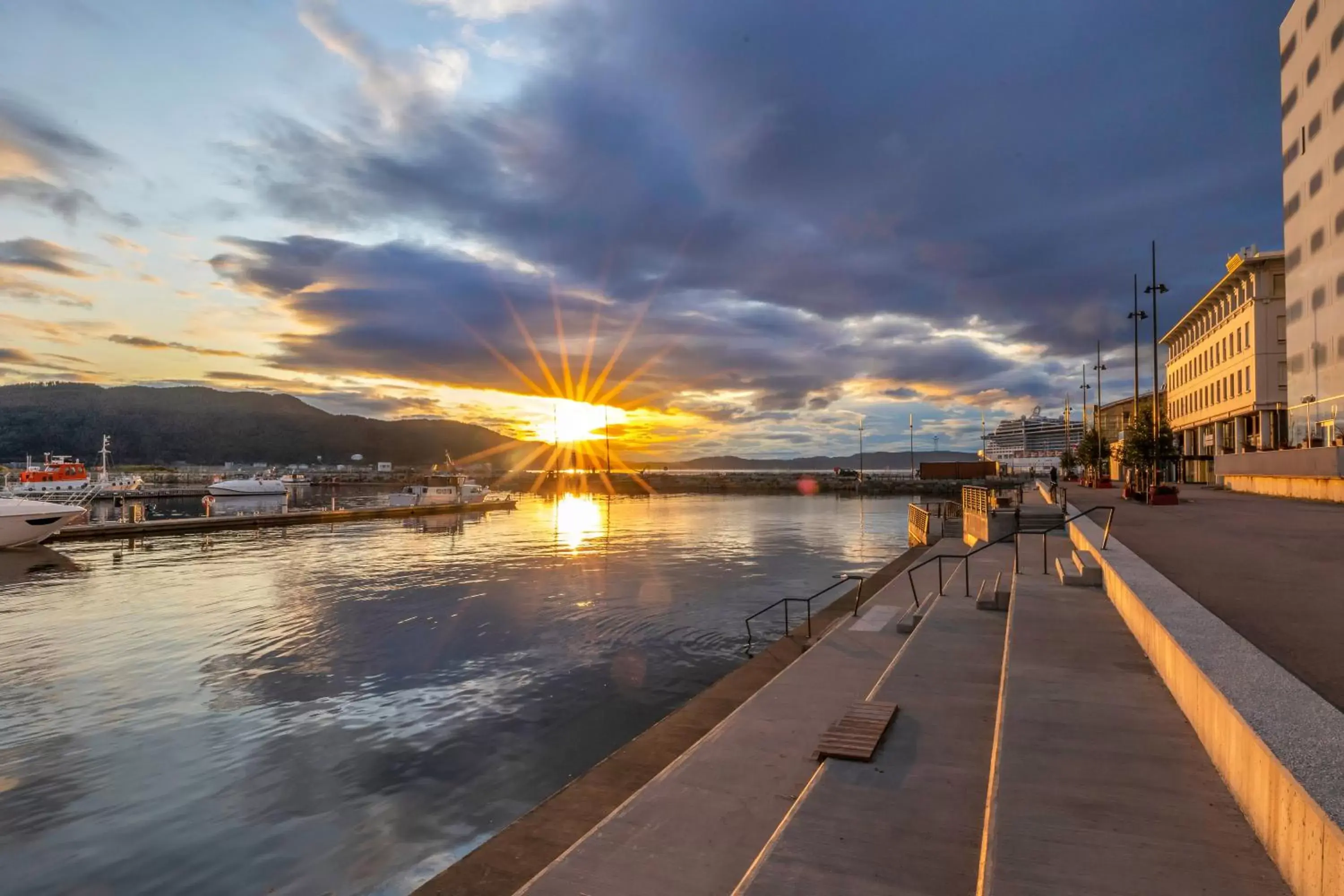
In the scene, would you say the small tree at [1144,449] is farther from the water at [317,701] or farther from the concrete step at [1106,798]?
the concrete step at [1106,798]

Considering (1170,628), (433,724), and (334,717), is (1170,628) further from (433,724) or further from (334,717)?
(334,717)

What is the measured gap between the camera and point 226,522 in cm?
5538

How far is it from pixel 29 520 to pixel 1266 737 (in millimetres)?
55436

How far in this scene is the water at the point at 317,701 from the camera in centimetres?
859

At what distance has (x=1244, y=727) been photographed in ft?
15.5

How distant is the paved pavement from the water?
358 inches

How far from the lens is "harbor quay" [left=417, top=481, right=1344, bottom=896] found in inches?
170

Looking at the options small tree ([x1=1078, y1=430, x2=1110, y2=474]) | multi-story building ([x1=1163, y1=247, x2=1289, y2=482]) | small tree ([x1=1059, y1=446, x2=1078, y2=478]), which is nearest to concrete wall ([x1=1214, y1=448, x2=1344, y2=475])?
multi-story building ([x1=1163, y1=247, x2=1289, y2=482])

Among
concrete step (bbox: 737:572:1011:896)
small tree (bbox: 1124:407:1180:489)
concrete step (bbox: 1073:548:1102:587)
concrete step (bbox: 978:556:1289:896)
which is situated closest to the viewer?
concrete step (bbox: 978:556:1289:896)

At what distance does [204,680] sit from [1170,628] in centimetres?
1862

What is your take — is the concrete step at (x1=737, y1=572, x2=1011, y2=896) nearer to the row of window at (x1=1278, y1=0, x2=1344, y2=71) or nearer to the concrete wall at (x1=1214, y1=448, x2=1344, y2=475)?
the concrete wall at (x1=1214, y1=448, x2=1344, y2=475)

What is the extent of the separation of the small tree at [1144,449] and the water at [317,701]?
20.9 metres

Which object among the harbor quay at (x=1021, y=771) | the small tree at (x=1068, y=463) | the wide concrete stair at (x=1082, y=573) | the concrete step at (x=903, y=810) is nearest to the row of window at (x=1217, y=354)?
the small tree at (x=1068, y=463)

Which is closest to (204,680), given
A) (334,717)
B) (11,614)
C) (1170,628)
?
(334,717)
